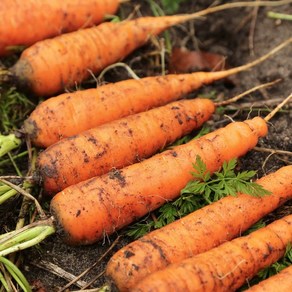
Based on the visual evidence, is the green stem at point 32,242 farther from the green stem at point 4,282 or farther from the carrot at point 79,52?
the carrot at point 79,52

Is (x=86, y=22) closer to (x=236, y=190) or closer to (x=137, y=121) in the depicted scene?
(x=137, y=121)

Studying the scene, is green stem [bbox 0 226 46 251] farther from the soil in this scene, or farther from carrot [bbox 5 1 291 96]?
carrot [bbox 5 1 291 96]

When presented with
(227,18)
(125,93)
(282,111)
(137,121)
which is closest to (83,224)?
(137,121)

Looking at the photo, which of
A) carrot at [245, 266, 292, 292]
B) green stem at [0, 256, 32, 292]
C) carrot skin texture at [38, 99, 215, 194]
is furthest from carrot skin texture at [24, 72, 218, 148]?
carrot at [245, 266, 292, 292]

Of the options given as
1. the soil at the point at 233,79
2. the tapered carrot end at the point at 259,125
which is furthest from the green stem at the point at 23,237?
the tapered carrot end at the point at 259,125

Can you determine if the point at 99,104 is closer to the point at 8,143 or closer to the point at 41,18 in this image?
the point at 8,143
